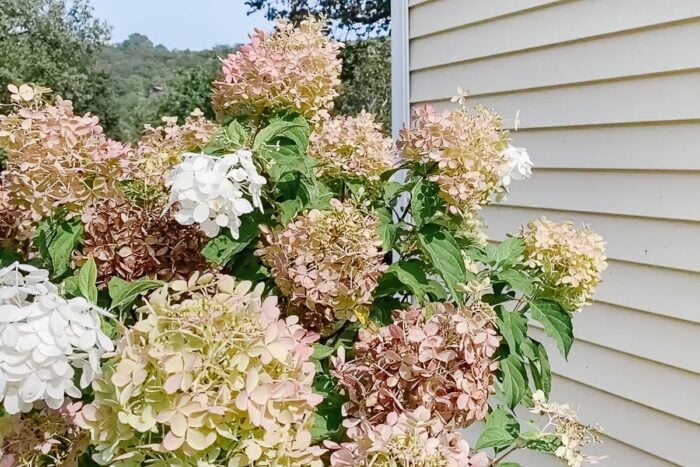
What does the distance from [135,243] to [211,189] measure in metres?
0.26

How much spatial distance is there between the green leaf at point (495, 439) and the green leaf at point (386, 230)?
1.14ft

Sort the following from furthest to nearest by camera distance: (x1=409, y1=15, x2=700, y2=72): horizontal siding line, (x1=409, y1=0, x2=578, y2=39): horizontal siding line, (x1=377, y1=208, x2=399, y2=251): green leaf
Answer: (x1=409, y1=0, x2=578, y2=39): horizontal siding line → (x1=409, y1=15, x2=700, y2=72): horizontal siding line → (x1=377, y1=208, x2=399, y2=251): green leaf

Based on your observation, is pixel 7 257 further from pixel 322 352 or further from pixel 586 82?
pixel 586 82

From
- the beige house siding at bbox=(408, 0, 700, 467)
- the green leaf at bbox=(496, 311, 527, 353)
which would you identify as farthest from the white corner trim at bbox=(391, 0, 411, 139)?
the green leaf at bbox=(496, 311, 527, 353)

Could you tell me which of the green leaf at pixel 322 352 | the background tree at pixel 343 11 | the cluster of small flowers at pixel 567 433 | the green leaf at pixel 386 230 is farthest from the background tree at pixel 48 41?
the cluster of small flowers at pixel 567 433

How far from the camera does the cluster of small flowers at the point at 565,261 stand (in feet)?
4.20

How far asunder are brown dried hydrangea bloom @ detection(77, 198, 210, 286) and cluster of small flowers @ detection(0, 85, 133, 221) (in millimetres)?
36

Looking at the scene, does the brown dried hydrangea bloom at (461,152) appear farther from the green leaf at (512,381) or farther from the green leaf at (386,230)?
the green leaf at (512,381)

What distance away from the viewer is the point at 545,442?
45.5 inches

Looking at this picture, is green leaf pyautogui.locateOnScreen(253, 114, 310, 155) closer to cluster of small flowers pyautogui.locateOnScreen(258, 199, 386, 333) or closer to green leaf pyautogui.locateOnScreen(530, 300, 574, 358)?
cluster of small flowers pyautogui.locateOnScreen(258, 199, 386, 333)

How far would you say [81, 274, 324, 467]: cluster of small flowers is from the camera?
2.48 ft

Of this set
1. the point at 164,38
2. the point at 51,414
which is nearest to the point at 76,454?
the point at 51,414

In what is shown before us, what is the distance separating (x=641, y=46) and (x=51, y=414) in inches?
63.7

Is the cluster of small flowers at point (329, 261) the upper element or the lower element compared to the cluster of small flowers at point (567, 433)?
upper
